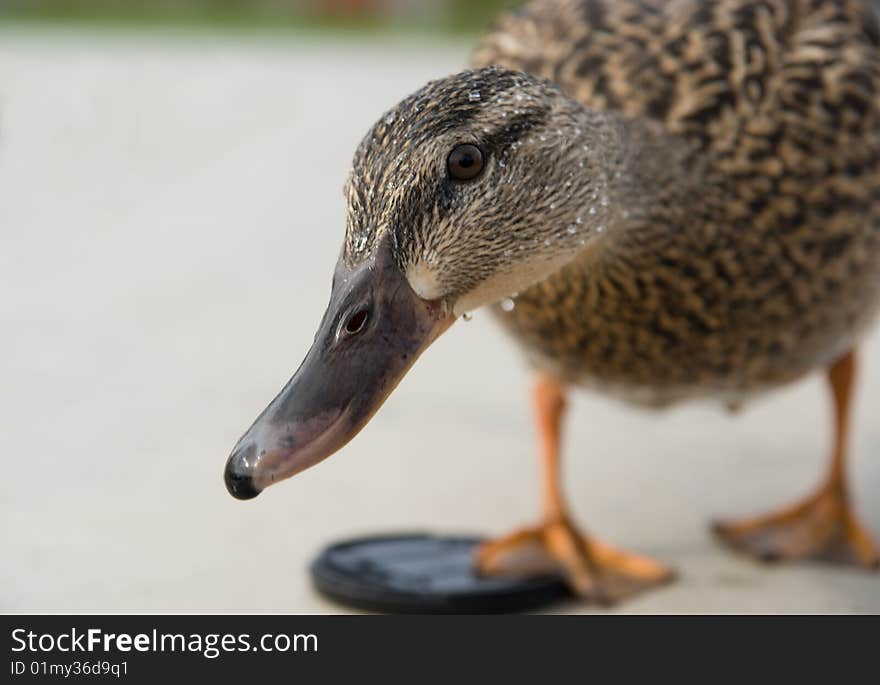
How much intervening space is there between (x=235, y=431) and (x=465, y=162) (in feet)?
5.23

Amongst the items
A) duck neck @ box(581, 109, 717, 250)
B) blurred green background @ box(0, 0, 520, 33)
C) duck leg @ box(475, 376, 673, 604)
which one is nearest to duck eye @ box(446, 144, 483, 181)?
duck neck @ box(581, 109, 717, 250)

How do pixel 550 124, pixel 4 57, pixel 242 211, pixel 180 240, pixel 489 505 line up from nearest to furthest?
pixel 550 124 → pixel 489 505 → pixel 180 240 → pixel 242 211 → pixel 4 57

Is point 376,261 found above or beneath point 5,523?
beneath

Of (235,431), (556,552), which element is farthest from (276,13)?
(556,552)

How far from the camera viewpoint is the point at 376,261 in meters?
1.46

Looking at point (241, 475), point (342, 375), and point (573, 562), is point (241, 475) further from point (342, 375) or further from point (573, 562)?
point (573, 562)

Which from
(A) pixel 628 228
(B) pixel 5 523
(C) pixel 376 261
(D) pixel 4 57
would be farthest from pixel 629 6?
(D) pixel 4 57

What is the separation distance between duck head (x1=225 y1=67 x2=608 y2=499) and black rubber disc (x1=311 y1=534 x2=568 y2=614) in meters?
0.85

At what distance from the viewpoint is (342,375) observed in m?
1.42

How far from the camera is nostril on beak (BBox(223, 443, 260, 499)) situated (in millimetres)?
1350

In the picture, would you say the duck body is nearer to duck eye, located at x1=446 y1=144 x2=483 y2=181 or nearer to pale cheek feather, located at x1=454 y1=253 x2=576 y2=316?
pale cheek feather, located at x1=454 y1=253 x2=576 y2=316

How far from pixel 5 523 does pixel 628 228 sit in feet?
4.52

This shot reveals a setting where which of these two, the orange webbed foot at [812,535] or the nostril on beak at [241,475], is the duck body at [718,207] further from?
the nostril on beak at [241,475]

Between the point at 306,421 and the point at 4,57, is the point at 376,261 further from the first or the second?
the point at 4,57
